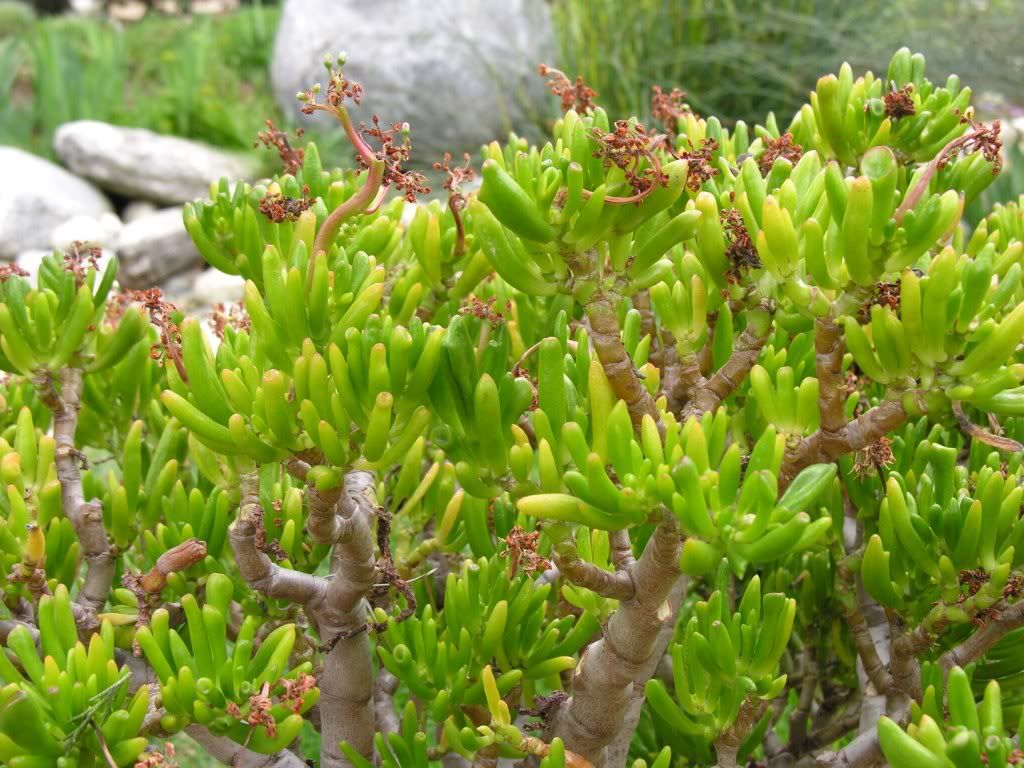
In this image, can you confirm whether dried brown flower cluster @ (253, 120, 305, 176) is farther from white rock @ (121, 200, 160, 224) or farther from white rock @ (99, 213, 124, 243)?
white rock @ (121, 200, 160, 224)

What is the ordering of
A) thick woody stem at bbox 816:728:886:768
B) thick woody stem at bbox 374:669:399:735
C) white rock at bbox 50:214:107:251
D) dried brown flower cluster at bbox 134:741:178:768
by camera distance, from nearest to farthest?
dried brown flower cluster at bbox 134:741:178:768, thick woody stem at bbox 816:728:886:768, thick woody stem at bbox 374:669:399:735, white rock at bbox 50:214:107:251

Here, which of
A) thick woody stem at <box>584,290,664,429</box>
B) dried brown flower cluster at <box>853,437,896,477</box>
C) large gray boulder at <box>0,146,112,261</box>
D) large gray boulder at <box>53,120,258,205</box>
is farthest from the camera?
large gray boulder at <box>53,120,258,205</box>

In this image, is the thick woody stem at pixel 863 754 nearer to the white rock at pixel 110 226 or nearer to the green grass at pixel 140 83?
the white rock at pixel 110 226

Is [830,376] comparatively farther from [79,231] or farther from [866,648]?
[79,231]

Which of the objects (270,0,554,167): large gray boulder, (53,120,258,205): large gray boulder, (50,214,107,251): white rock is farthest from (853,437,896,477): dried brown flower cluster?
(53,120,258,205): large gray boulder

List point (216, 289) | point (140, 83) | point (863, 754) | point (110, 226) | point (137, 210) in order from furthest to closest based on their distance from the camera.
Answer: point (140, 83)
point (137, 210)
point (110, 226)
point (216, 289)
point (863, 754)

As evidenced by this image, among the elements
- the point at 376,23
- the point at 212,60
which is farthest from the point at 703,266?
the point at 212,60

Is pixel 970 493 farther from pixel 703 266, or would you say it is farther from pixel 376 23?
pixel 376 23

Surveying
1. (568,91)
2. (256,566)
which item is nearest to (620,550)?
(256,566)
